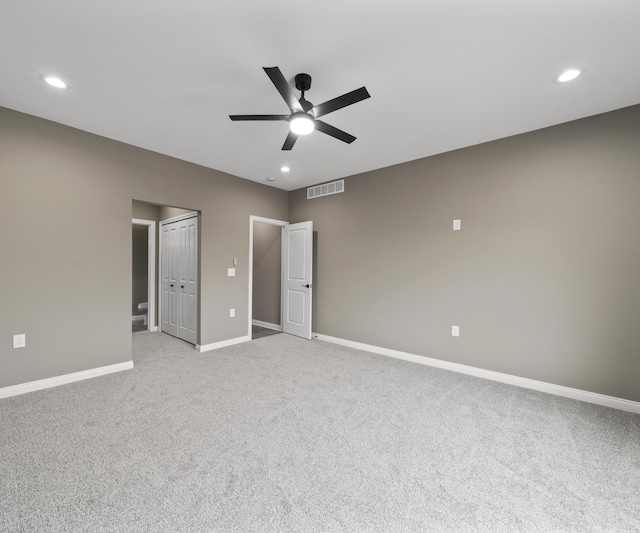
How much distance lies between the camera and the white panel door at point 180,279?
4648 mm

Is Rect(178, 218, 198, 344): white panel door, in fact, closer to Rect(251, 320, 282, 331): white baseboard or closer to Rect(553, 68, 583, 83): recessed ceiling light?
Rect(251, 320, 282, 331): white baseboard

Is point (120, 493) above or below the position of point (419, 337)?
below

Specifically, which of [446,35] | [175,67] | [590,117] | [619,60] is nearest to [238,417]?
[175,67]

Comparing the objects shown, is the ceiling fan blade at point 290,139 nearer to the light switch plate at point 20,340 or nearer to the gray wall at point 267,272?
the light switch plate at point 20,340

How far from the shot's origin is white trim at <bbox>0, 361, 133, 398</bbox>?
2811 mm

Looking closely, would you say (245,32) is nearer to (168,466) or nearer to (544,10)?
(544,10)

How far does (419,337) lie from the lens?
3967 mm

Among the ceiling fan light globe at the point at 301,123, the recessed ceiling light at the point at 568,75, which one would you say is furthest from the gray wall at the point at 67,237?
the recessed ceiling light at the point at 568,75

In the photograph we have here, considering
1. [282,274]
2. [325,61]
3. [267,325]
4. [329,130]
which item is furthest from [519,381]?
[267,325]

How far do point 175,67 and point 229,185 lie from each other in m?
2.52

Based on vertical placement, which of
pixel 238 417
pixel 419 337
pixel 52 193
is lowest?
pixel 238 417

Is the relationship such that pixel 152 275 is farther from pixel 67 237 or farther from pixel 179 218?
pixel 67 237

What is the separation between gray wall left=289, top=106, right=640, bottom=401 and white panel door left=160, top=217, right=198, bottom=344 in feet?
8.27

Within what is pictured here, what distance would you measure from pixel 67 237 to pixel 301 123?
9.23ft
